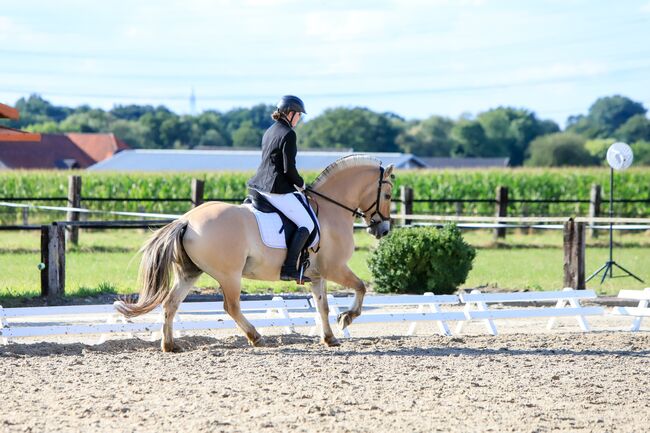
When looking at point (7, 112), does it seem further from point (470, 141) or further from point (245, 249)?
point (470, 141)

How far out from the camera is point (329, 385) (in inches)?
307

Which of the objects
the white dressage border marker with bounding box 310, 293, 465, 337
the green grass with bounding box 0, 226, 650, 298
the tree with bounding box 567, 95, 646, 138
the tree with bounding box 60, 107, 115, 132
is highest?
the tree with bounding box 567, 95, 646, 138

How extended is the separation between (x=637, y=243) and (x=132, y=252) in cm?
1402

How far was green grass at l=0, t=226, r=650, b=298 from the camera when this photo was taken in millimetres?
15938

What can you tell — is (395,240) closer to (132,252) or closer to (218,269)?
(218,269)

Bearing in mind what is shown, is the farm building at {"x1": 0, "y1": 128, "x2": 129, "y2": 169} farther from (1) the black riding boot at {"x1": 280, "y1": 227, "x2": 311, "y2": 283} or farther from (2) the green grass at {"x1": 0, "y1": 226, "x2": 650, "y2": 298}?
(1) the black riding boot at {"x1": 280, "y1": 227, "x2": 311, "y2": 283}

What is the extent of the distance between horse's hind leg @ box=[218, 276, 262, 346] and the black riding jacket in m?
0.97

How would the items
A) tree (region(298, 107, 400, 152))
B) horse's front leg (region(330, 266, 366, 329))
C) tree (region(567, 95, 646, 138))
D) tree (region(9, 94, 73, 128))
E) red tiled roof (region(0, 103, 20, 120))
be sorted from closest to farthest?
horse's front leg (region(330, 266, 366, 329)) < red tiled roof (region(0, 103, 20, 120)) < tree (region(298, 107, 400, 152)) < tree (region(9, 94, 73, 128)) < tree (region(567, 95, 646, 138))

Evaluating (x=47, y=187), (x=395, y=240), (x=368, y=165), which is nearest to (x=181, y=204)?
(x=47, y=187)

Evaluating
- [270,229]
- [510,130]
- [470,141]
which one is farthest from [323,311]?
[510,130]

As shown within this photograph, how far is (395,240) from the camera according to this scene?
14.9 meters

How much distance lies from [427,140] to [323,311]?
9382 centimetres

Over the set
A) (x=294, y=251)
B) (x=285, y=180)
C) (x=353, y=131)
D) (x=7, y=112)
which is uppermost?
(x=353, y=131)

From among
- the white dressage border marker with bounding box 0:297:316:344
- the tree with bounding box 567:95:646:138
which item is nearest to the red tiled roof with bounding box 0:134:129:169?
the white dressage border marker with bounding box 0:297:316:344
